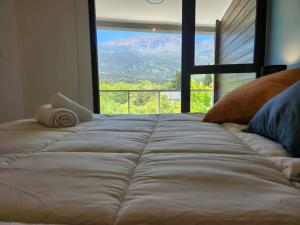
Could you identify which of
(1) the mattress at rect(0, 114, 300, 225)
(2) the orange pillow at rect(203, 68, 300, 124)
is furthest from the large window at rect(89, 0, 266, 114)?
(1) the mattress at rect(0, 114, 300, 225)

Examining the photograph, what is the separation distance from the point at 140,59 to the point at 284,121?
3634mm

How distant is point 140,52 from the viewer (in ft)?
14.2

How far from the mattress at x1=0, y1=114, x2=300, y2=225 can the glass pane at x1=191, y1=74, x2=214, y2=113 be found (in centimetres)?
222

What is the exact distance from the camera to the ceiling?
3.04 m

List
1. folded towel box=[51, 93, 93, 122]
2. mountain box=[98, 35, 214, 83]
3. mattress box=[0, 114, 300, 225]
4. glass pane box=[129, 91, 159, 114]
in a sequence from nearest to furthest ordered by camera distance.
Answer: mattress box=[0, 114, 300, 225] → folded towel box=[51, 93, 93, 122] → mountain box=[98, 35, 214, 83] → glass pane box=[129, 91, 159, 114]

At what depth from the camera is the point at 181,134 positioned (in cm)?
112

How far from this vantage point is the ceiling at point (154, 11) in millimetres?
3037

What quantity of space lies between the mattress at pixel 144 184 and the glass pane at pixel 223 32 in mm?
2287

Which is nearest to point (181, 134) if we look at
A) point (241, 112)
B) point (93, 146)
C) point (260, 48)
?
point (93, 146)

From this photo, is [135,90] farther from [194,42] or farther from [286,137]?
[286,137]

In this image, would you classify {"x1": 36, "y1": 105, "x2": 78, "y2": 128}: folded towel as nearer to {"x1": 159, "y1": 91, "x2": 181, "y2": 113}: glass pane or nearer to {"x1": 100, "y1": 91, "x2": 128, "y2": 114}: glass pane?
{"x1": 100, "y1": 91, "x2": 128, "y2": 114}: glass pane

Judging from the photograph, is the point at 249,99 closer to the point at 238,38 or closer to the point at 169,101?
the point at 238,38

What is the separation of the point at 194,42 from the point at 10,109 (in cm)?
245

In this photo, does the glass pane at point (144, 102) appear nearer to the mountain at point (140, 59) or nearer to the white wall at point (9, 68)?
the mountain at point (140, 59)
